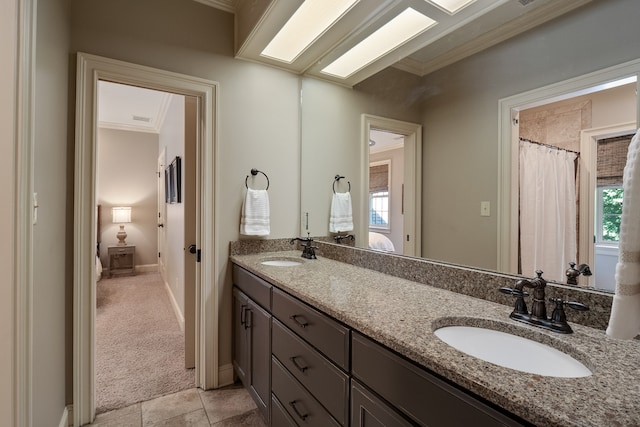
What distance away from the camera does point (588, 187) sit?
947 millimetres

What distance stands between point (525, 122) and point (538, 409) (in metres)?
0.98

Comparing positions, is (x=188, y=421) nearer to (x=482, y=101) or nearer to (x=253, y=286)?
(x=253, y=286)

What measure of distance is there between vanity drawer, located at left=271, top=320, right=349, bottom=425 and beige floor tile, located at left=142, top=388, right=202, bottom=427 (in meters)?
0.83

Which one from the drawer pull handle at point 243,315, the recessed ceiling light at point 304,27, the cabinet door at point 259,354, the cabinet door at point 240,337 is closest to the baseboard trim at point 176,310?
the cabinet door at point 240,337

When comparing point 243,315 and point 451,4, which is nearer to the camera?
point 451,4

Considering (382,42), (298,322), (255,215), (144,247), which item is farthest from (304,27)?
(144,247)

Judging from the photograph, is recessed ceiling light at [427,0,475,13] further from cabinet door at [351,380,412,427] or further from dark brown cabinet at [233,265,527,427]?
cabinet door at [351,380,412,427]

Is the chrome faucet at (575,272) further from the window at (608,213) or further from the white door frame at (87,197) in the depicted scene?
the white door frame at (87,197)

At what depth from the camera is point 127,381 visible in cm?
211

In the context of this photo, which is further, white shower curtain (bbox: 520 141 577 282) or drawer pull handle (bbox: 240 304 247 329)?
drawer pull handle (bbox: 240 304 247 329)

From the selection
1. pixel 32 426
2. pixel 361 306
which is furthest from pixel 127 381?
pixel 361 306

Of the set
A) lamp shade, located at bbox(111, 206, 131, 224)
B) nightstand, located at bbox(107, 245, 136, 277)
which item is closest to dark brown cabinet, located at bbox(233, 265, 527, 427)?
nightstand, located at bbox(107, 245, 136, 277)

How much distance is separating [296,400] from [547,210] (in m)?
1.25

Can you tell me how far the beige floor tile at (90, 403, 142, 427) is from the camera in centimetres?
171
